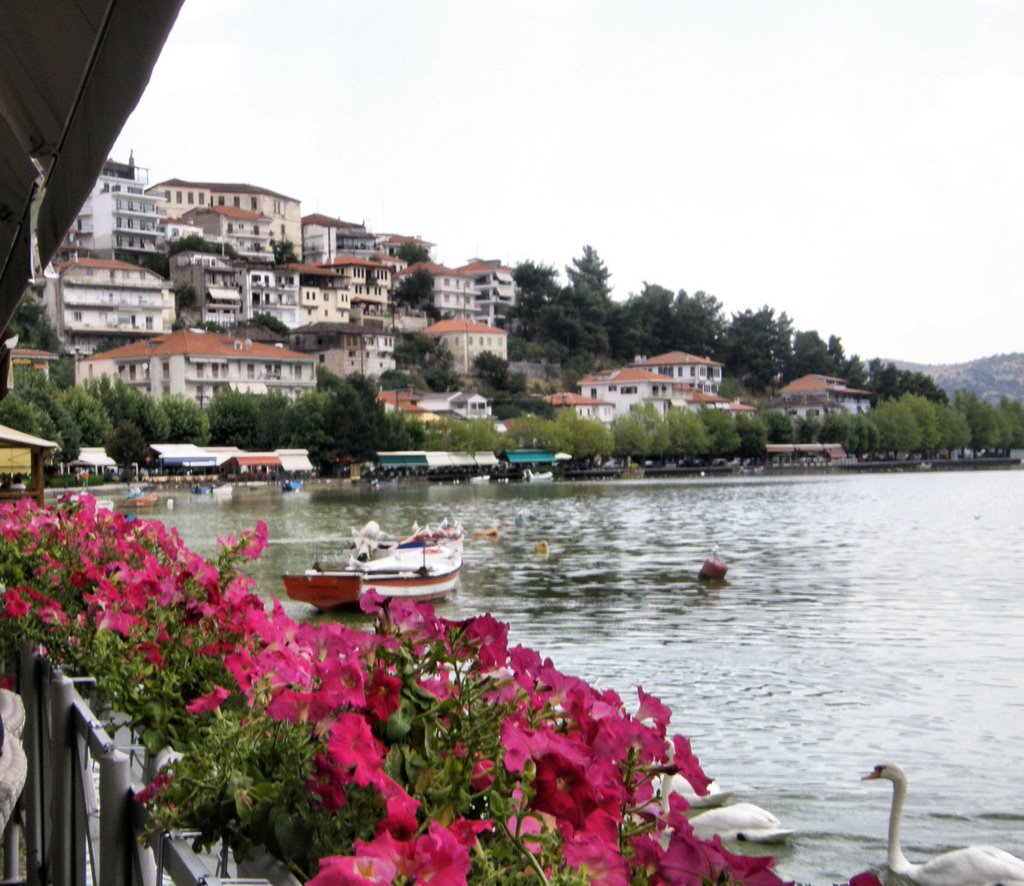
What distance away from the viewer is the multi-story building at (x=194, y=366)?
3366 inches

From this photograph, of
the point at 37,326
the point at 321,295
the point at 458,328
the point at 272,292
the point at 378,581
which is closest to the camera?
the point at 378,581

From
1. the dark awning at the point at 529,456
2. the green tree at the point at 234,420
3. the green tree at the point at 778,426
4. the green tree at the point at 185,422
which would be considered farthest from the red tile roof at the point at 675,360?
the green tree at the point at 185,422

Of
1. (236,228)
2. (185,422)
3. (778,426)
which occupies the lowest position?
(778,426)

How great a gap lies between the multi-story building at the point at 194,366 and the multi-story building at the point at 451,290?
36202 mm

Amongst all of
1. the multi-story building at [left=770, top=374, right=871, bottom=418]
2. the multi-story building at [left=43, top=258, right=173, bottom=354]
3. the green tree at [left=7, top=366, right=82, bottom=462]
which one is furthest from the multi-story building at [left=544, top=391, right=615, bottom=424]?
the green tree at [left=7, top=366, right=82, bottom=462]

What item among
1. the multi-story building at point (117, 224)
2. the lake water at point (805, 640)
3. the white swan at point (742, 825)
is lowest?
the lake water at point (805, 640)

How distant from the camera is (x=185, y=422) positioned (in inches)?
3019

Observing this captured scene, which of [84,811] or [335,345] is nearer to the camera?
[84,811]

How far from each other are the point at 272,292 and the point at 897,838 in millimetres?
102804

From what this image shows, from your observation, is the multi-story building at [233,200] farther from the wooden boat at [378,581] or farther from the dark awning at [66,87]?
the dark awning at [66,87]

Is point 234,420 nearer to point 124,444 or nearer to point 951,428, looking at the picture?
point 124,444

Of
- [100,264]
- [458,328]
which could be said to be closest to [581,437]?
[458,328]

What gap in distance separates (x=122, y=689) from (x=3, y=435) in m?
15.9

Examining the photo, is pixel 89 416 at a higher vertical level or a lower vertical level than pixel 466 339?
lower
